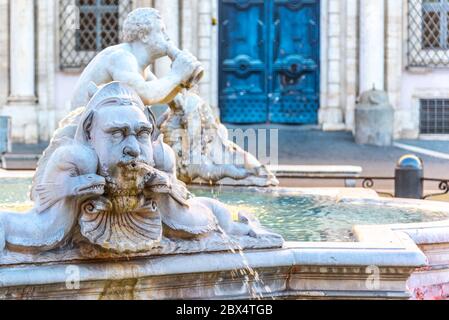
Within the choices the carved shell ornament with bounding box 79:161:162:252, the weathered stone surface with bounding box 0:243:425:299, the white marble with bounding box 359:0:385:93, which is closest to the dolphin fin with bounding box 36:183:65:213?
the carved shell ornament with bounding box 79:161:162:252

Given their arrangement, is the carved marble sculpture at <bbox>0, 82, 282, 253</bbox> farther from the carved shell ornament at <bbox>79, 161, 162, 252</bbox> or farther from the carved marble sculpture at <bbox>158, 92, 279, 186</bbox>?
the carved marble sculpture at <bbox>158, 92, 279, 186</bbox>

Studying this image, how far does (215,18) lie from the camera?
812 inches

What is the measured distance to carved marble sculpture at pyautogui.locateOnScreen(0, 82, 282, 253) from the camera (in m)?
4.64

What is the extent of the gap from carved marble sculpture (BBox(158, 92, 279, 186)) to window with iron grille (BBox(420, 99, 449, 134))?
11.7 meters

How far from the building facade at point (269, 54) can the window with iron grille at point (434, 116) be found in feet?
0.05

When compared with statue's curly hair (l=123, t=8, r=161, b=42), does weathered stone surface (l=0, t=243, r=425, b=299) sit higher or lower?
lower

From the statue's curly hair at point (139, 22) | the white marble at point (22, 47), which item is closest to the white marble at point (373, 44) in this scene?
the white marble at point (22, 47)

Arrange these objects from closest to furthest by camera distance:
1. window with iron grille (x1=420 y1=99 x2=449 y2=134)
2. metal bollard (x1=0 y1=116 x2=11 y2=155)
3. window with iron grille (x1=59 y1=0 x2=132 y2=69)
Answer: metal bollard (x1=0 y1=116 x2=11 y2=155)
window with iron grille (x1=420 y1=99 x2=449 y2=134)
window with iron grille (x1=59 y1=0 x2=132 y2=69)

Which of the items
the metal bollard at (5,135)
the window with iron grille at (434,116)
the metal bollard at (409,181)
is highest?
the window with iron grille at (434,116)

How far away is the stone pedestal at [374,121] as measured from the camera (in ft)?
62.2

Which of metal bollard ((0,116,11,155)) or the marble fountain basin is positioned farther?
metal bollard ((0,116,11,155))

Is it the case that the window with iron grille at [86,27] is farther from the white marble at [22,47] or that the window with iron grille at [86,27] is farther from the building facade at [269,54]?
the white marble at [22,47]
